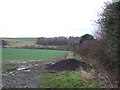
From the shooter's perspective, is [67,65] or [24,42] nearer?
[67,65]

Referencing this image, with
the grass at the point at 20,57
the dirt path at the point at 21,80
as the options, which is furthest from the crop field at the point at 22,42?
the dirt path at the point at 21,80

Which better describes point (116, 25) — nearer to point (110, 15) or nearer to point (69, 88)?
point (110, 15)

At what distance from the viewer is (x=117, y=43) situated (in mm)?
6754

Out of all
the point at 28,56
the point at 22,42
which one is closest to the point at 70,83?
the point at 28,56

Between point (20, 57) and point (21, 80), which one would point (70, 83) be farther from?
point (20, 57)

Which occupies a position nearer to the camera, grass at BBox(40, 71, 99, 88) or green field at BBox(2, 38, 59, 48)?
grass at BBox(40, 71, 99, 88)

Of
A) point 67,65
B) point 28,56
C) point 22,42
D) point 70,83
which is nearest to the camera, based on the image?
point 70,83

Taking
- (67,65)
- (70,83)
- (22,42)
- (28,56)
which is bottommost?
(28,56)

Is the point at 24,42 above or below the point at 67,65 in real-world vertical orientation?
above

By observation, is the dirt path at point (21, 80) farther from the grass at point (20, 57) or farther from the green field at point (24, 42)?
the green field at point (24, 42)

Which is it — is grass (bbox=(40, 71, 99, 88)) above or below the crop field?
below

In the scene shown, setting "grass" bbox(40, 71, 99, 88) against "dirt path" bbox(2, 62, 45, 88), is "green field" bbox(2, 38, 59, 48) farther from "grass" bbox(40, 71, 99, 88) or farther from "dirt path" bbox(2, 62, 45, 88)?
"grass" bbox(40, 71, 99, 88)

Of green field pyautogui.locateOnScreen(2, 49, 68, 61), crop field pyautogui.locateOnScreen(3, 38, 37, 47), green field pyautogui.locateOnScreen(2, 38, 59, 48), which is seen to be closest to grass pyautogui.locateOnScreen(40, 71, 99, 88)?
green field pyautogui.locateOnScreen(2, 49, 68, 61)

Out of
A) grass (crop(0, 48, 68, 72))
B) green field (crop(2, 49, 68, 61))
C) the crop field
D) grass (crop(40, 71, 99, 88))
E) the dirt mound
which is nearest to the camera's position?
grass (crop(40, 71, 99, 88))
